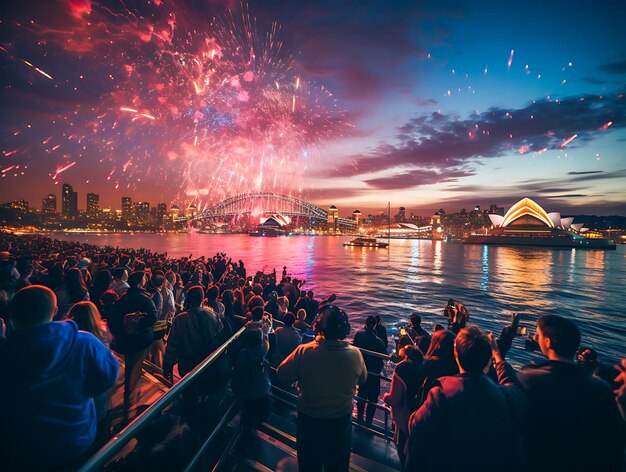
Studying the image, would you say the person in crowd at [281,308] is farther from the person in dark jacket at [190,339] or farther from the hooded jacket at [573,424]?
the hooded jacket at [573,424]

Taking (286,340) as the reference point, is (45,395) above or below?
above

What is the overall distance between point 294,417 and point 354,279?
28.6 metres

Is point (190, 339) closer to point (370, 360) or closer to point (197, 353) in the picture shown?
point (197, 353)

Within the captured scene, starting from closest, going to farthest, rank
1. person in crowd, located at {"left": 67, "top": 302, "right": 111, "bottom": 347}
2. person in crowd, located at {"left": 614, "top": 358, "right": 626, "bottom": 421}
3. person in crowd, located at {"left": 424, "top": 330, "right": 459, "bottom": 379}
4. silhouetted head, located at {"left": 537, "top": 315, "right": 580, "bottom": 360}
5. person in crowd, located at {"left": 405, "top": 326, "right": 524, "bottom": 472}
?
person in crowd, located at {"left": 405, "top": 326, "right": 524, "bottom": 472} < silhouetted head, located at {"left": 537, "top": 315, "right": 580, "bottom": 360} < person in crowd, located at {"left": 614, "top": 358, "right": 626, "bottom": 421} < person in crowd, located at {"left": 424, "top": 330, "right": 459, "bottom": 379} < person in crowd, located at {"left": 67, "top": 302, "right": 111, "bottom": 347}

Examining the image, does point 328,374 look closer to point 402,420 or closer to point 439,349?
point 402,420

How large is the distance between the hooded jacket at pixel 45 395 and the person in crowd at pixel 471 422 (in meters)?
2.43

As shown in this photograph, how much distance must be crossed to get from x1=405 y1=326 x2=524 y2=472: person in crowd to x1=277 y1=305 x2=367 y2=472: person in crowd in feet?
2.50

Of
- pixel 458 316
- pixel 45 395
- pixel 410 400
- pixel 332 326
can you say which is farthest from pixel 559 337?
pixel 45 395

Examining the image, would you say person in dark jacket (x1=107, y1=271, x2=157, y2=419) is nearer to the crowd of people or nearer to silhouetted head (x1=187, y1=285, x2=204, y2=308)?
silhouetted head (x1=187, y1=285, x2=204, y2=308)

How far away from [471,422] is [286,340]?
12.7 feet

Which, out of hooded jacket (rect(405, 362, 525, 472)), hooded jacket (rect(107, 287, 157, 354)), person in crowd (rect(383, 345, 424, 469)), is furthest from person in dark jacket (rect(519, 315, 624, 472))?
hooded jacket (rect(107, 287, 157, 354))

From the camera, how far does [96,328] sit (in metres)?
3.38

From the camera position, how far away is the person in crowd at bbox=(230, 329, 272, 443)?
11.5 ft

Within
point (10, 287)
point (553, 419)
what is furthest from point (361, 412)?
point (10, 287)
